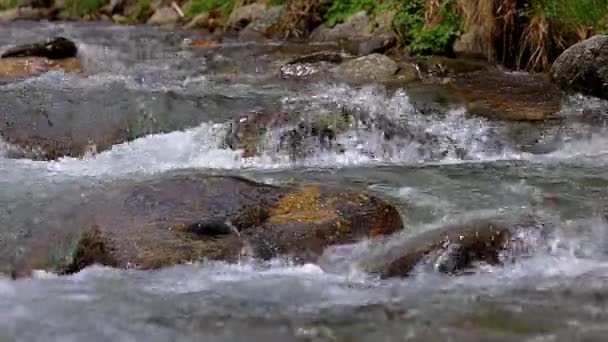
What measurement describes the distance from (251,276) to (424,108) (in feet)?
12.4

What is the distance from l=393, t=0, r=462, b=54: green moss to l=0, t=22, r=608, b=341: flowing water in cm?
164

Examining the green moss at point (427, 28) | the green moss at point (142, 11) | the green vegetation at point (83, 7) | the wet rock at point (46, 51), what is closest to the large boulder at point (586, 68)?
the green moss at point (427, 28)

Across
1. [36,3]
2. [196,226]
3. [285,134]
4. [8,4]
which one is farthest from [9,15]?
[196,226]

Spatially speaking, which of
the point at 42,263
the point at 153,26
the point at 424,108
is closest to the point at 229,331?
the point at 42,263

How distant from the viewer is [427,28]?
35.8ft

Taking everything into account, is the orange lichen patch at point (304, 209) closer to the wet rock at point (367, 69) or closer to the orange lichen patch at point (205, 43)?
the wet rock at point (367, 69)

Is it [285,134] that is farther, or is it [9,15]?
[9,15]

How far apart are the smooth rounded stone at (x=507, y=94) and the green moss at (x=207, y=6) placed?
8.54 meters

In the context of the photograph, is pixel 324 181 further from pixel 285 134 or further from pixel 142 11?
pixel 142 11

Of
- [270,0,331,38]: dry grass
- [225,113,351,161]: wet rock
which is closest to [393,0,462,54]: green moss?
[270,0,331,38]: dry grass

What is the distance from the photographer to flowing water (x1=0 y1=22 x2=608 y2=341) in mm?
3854

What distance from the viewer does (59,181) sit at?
632 cm

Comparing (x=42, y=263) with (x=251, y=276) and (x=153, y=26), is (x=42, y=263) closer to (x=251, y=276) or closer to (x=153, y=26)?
(x=251, y=276)

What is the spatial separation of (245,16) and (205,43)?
8.15 ft
